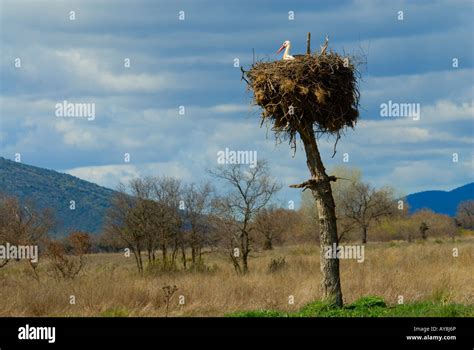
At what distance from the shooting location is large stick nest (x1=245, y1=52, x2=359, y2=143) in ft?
60.5

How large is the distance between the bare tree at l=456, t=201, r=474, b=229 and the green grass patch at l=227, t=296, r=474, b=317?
78.6m

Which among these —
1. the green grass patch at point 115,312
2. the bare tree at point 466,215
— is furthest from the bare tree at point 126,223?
the bare tree at point 466,215

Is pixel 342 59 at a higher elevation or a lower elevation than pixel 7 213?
higher

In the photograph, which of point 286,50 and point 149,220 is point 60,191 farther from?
point 286,50

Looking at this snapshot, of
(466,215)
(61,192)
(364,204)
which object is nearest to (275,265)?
(364,204)

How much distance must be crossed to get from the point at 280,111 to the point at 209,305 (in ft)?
22.9

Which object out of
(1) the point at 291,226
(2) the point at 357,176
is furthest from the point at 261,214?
(2) the point at 357,176

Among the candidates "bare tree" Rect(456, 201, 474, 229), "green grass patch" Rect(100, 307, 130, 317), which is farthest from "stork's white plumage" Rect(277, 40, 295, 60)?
"bare tree" Rect(456, 201, 474, 229)

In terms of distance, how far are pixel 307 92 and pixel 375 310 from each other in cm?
525

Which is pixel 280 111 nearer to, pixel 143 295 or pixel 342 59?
pixel 342 59

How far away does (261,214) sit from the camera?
126 ft

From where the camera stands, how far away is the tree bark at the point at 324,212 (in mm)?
19172

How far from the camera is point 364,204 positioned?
221ft
